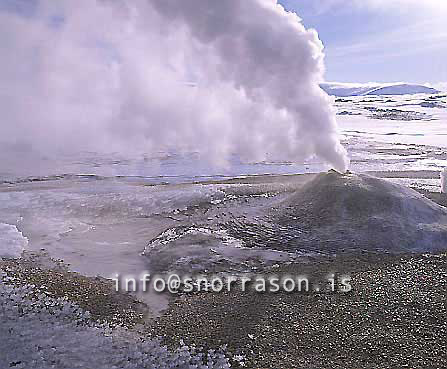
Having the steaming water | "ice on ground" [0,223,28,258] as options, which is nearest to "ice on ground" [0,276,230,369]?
the steaming water

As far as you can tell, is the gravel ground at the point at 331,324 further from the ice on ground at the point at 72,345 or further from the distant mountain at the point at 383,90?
the distant mountain at the point at 383,90

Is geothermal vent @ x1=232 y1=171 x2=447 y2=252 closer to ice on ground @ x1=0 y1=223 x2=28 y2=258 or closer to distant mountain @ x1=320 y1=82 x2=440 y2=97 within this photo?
ice on ground @ x1=0 y1=223 x2=28 y2=258

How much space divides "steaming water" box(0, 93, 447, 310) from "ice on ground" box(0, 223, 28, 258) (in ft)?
0.05

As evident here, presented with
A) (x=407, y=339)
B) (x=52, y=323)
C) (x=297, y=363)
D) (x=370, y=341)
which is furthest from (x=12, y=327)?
(x=407, y=339)

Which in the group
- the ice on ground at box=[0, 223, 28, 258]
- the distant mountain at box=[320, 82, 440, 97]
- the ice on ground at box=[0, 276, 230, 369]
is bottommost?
the ice on ground at box=[0, 276, 230, 369]

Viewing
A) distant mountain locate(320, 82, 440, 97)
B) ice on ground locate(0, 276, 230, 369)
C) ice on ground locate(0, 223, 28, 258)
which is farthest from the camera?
distant mountain locate(320, 82, 440, 97)

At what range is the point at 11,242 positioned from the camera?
24.9 feet

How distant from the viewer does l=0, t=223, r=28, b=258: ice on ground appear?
7.13 meters

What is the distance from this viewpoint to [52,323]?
16.7 ft

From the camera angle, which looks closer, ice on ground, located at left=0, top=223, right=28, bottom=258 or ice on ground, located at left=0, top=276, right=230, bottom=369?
ice on ground, located at left=0, top=276, right=230, bottom=369

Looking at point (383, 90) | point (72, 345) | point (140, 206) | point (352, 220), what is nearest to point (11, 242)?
point (140, 206)

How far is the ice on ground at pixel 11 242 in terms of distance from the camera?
713cm

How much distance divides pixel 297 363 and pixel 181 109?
24.1 meters

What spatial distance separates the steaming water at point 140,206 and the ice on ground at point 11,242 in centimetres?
1
